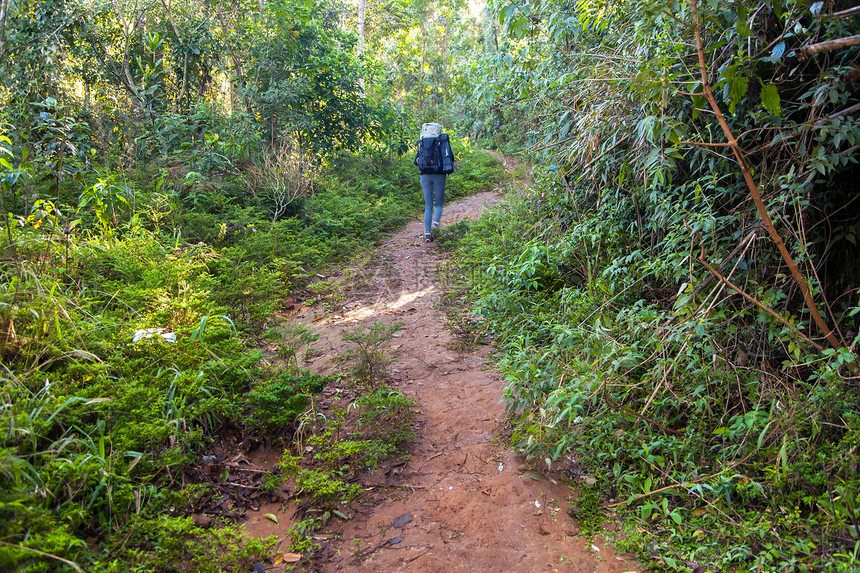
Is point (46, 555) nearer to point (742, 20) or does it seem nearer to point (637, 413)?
point (637, 413)

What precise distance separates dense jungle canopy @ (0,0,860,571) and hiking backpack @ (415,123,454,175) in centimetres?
158

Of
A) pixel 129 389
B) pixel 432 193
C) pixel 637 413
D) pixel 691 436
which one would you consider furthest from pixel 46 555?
pixel 432 193

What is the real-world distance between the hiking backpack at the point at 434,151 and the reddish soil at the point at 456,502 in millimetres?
4187

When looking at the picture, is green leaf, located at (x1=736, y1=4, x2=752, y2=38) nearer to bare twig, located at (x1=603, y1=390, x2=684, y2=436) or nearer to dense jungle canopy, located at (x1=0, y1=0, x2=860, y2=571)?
dense jungle canopy, located at (x1=0, y1=0, x2=860, y2=571)

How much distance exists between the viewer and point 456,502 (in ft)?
9.72

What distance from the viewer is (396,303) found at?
6.18 m

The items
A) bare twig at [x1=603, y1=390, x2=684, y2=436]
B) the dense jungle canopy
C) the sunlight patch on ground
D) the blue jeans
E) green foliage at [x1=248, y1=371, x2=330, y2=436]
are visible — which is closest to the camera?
the dense jungle canopy

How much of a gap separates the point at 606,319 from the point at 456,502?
176 cm

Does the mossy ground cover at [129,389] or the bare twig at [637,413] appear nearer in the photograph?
the mossy ground cover at [129,389]

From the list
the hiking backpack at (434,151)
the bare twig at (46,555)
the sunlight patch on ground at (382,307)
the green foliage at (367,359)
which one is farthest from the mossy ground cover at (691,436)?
the hiking backpack at (434,151)

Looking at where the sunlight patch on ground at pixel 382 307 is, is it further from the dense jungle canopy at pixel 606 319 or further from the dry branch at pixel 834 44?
the dry branch at pixel 834 44

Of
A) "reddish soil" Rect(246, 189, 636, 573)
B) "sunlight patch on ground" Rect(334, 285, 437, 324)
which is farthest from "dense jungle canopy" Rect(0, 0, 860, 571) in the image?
"sunlight patch on ground" Rect(334, 285, 437, 324)

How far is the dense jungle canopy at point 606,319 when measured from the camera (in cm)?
251

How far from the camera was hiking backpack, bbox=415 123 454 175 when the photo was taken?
26.8 feet
